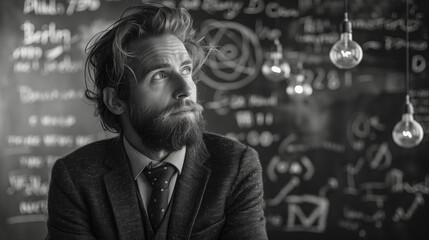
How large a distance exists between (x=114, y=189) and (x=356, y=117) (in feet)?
7.28

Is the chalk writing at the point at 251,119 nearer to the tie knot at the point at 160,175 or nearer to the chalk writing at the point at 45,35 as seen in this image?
the chalk writing at the point at 45,35

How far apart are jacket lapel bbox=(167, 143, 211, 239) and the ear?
0.99 ft

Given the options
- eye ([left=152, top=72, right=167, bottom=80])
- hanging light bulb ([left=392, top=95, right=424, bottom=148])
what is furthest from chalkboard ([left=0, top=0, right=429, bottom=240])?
eye ([left=152, top=72, right=167, bottom=80])

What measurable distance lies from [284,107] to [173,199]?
2.05 meters

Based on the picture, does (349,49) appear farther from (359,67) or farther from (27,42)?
(27,42)

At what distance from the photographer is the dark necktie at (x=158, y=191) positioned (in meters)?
1.82

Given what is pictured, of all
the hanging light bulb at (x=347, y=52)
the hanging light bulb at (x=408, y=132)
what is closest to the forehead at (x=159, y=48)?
the hanging light bulb at (x=347, y=52)

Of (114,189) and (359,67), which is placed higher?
(359,67)

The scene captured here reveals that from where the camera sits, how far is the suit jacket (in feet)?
5.90

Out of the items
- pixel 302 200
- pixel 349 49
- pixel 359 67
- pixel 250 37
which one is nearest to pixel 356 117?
pixel 359 67

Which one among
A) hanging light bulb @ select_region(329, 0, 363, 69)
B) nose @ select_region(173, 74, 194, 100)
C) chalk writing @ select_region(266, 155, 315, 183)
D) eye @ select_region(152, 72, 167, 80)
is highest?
hanging light bulb @ select_region(329, 0, 363, 69)

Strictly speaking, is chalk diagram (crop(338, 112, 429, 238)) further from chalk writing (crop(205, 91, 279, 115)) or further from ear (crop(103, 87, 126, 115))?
ear (crop(103, 87, 126, 115))

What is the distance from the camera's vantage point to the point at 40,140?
13.1 ft

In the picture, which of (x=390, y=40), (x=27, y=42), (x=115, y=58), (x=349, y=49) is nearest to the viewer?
(x=115, y=58)
